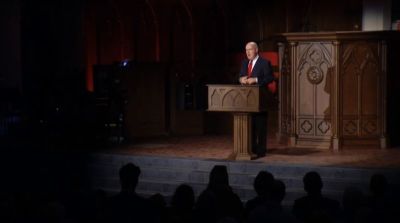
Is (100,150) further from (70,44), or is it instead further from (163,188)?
(70,44)

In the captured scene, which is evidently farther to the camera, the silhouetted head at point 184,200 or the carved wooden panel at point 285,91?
the carved wooden panel at point 285,91

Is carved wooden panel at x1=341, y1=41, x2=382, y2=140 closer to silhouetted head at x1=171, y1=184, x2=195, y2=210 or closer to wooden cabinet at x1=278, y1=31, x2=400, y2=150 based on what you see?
wooden cabinet at x1=278, y1=31, x2=400, y2=150

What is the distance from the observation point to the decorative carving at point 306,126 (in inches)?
403

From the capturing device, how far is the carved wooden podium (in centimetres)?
879

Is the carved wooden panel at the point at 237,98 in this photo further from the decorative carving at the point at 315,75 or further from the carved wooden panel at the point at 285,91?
the carved wooden panel at the point at 285,91

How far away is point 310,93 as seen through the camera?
10.2m

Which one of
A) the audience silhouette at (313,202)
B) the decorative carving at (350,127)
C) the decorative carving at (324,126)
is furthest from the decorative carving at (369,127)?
the audience silhouette at (313,202)

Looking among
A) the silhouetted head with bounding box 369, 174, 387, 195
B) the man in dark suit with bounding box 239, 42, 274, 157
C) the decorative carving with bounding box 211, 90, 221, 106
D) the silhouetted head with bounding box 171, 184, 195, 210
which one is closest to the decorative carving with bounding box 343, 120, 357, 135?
the man in dark suit with bounding box 239, 42, 274, 157

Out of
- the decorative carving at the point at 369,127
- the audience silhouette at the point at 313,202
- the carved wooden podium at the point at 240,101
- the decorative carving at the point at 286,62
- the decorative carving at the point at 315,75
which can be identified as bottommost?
the audience silhouette at the point at 313,202

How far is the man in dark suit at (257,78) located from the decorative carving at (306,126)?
97cm

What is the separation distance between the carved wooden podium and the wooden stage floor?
495 millimetres

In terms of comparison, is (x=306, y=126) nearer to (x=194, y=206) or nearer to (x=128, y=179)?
(x=194, y=206)

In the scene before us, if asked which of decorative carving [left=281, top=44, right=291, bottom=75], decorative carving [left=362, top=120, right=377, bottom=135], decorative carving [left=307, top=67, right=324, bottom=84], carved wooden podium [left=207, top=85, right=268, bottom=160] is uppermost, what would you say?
decorative carving [left=281, top=44, right=291, bottom=75]

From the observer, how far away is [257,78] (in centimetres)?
913
